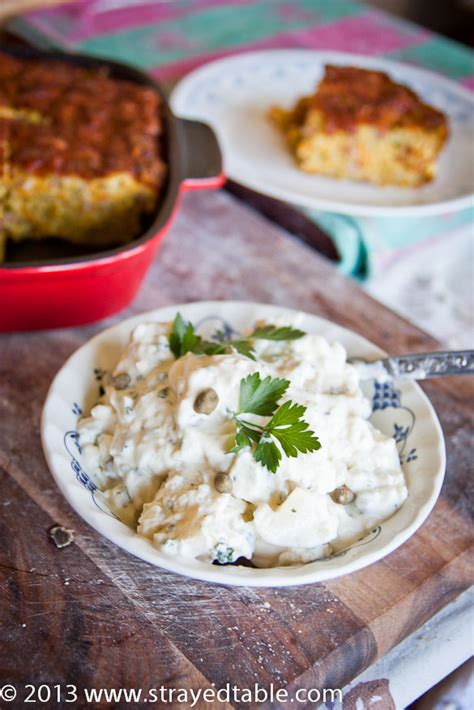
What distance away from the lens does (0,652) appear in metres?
1.17

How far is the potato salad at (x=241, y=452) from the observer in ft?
3.80

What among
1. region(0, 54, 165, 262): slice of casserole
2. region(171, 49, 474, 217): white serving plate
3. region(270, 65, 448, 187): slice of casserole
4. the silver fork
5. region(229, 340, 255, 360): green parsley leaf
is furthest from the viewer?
region(270, 65, 448, 187): slice of casserole

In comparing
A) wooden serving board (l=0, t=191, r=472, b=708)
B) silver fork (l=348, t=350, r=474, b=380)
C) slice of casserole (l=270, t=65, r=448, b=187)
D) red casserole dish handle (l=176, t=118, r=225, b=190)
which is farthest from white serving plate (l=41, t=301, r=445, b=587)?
slice of casserole (l=270, t=65, r=448, b=187)

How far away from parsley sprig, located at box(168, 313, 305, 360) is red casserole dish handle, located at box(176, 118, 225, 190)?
Result: 592 mm

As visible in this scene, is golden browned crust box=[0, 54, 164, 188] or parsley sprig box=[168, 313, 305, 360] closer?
parsley sprig box=[168, 313, 305, 360]

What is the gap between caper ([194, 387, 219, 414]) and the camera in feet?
3.93

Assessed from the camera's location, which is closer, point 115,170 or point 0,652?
point 0,652

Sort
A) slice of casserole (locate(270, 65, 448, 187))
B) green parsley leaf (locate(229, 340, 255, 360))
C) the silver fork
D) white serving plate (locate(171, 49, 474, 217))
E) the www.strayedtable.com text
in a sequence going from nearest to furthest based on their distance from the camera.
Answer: the www.strayedtable.com text
green parsley leaf (locate(229, 340, 255, 360))
the silver fork
white serving plate (locate(171, 49, 474, 217))
slice of casserole (locate(270, 65, 448, 187))

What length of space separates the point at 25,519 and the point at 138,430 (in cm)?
27

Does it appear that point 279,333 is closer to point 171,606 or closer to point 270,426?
point 270,426

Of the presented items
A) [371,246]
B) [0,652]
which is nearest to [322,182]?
[371,246]

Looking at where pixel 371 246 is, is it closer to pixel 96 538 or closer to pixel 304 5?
pixel 96 538

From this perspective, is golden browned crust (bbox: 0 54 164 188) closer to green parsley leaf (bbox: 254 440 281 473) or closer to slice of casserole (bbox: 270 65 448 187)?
slice of casserole (bbox: 270 65 448 187)

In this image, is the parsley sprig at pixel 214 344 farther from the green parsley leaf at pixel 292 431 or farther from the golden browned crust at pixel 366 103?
the golden browned crust at pixel 366 103
